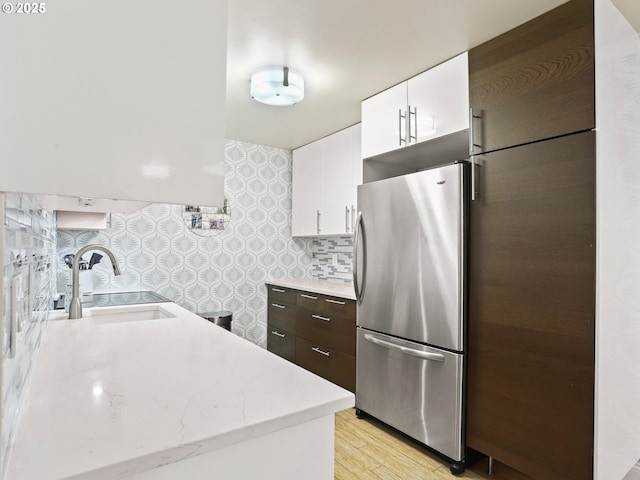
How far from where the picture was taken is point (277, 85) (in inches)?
95.1

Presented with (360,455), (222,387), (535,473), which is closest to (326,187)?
(360,455)

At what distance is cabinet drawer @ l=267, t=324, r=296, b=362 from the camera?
3.73 metres

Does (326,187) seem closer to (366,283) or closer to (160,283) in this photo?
(366,283)

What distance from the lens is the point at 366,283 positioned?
2.67m

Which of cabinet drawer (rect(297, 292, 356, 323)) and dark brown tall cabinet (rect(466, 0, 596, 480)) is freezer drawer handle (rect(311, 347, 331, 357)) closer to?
cabinet drawer (rect(297, 292, 356, 323))

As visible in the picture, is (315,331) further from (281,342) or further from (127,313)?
(127,313)

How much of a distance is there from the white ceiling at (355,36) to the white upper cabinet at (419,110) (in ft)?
0.22

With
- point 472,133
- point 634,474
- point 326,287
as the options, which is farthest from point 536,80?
point 326,287

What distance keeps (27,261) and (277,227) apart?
11.3 ft

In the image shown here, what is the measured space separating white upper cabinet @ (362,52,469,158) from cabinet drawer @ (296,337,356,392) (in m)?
1.61

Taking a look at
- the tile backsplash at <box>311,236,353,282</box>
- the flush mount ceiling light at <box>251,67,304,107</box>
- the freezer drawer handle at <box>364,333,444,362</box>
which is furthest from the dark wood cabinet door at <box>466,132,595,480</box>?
the tile backsplash at <box>311,236,353,282</box>

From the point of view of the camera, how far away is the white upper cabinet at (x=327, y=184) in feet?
10.9

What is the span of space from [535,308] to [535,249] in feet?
0.90

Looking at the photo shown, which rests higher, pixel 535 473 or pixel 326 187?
pixel 326 187
